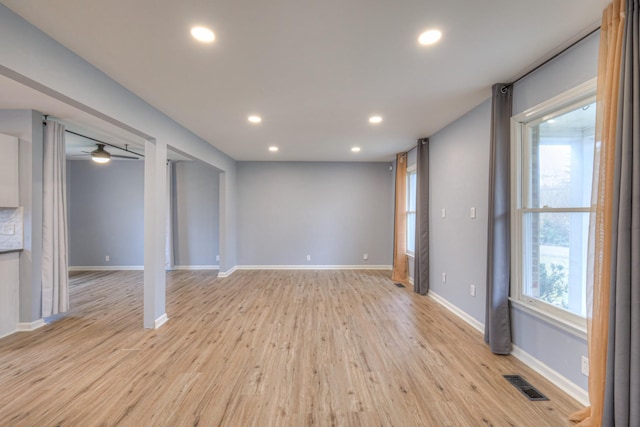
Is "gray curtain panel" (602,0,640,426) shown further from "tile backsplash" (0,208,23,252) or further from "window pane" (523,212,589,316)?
"tile backsplash" (0,208,23,252)

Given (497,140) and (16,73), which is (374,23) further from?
(16,73)

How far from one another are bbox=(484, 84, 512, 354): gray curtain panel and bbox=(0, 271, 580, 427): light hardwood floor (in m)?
0.28

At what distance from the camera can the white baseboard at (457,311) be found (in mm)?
3000

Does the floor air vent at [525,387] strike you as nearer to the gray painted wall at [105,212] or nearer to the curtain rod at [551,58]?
the curtain rod at [551,58]

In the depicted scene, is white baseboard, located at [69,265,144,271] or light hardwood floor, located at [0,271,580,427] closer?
light hardwood floor, located at [0,271,580,427]

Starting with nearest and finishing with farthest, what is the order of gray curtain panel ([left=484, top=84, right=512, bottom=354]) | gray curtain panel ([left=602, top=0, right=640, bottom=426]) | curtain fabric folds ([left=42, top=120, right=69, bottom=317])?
gray curtain panel ([left=602, top=0, right=640, bottom=426]) < gray curtain panel ([left=484, top=84, right=512, bottom=354]) < curtain fabric folds ([left=42, top=120, right=69, bottom=317])

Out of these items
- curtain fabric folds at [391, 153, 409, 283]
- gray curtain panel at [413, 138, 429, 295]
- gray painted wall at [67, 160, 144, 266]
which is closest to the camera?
gray curtain panel at [413, 138, 429, 295]

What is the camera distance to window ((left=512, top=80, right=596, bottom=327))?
1946 mm

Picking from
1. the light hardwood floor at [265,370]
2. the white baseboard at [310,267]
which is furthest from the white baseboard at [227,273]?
the light hardwood floor at [265,370]

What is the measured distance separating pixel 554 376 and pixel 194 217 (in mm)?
6626

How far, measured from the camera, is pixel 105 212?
6062 mm

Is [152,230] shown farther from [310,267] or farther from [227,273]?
[310,267]

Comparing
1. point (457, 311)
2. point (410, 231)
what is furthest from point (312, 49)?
point (410, 231)


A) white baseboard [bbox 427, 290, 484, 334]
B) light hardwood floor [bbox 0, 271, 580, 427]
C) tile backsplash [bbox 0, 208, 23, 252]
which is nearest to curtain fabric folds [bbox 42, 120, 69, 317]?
tile backsplash [bbox 0, 208, 23, 252]
